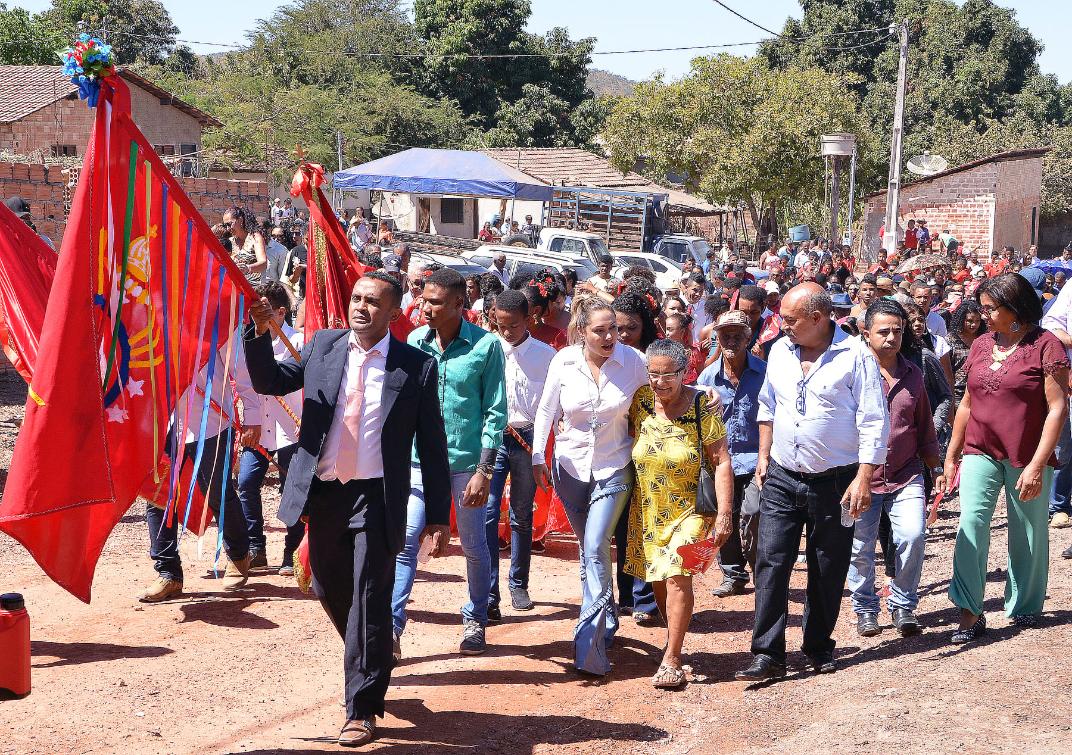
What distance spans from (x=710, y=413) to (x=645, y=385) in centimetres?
37

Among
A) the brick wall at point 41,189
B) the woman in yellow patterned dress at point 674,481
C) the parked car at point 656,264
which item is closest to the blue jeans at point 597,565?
the woman in yellow patterned dress at point 674,481

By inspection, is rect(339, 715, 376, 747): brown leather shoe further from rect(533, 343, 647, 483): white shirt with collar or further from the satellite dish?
the satellite dish

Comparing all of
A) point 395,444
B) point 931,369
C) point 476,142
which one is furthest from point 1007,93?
point 395,444

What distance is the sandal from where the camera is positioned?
233 inches

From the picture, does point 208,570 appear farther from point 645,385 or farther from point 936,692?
point 936,692

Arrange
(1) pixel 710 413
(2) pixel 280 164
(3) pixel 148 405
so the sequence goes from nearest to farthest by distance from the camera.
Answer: (3) pixel 148 405
(1) pixel 710 413
(2) pixel 280 164

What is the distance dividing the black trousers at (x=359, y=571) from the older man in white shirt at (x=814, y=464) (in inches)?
74.5

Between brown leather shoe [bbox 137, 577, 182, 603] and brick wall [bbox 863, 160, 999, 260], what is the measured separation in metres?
32.9

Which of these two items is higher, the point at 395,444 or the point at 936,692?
the point at 395,444

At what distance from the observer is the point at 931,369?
25.3 feet

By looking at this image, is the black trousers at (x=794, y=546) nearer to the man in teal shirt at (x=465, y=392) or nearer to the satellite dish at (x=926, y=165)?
the man in teal shirt at (x=465, y=392)

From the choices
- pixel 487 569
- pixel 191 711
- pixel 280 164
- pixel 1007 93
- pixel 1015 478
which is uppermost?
pixel 1007 93

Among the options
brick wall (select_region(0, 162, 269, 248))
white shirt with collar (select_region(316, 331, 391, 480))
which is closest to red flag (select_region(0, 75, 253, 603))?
white shirt with collar (select_region(316, 331, 391, 480))

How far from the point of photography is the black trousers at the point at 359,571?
199 inches
